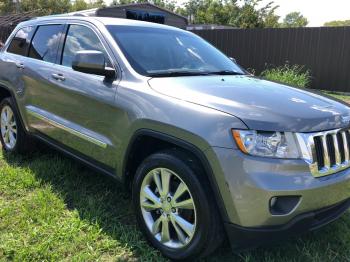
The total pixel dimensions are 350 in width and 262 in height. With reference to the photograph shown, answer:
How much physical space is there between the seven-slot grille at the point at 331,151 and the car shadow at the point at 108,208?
0.77 meters

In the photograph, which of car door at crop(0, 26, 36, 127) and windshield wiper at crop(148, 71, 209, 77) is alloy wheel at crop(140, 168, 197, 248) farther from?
car door at crop(0, 26, 36, 127)

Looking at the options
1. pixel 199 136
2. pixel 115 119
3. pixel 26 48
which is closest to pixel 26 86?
pixel 26 48

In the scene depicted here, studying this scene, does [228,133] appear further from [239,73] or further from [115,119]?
[239,73]

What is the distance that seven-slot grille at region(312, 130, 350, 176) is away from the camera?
2590mm

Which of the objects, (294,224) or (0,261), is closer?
(294,224)

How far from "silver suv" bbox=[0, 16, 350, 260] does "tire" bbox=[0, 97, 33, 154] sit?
0.86 m

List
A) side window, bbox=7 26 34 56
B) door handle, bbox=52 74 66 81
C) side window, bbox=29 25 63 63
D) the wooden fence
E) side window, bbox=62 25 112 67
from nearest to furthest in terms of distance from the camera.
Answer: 1. side window, bbox=62 25 112 67
2. door handle, bbox=52 74 66 81
3. side window, bbox=29 25 63 63
4. side window, bbox=7 26 34 56
5. the wooden fence

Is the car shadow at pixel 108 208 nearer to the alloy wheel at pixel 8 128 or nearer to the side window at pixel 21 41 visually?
the alloy wheel at pixel 8 128

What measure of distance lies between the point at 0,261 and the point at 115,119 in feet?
4.33

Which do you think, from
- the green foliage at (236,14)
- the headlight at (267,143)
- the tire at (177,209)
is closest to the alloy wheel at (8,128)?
the tire at (177,209)

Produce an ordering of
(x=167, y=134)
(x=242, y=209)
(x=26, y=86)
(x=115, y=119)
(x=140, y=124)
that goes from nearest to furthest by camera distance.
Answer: (x=242, y=209) < (x=167, y=134) < (x=140, y=124) < (x=115, y=119) < (x=26, y=86)

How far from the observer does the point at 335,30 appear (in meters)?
12.1

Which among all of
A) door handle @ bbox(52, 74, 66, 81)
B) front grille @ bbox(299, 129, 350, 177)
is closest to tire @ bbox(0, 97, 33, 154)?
door handle @ bbox(52, 74, 66, 81)

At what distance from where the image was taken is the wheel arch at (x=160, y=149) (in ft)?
8.44
